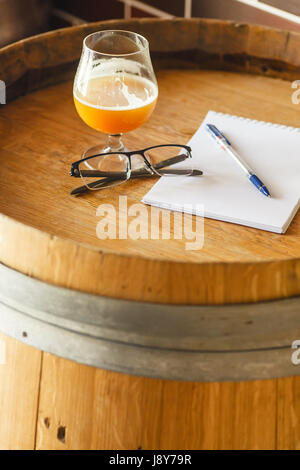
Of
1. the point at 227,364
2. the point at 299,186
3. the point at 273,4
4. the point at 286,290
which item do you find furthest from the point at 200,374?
the point at 273,4

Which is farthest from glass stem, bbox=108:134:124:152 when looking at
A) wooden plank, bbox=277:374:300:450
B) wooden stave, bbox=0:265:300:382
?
wooden plank, bbox=277:374:300:450

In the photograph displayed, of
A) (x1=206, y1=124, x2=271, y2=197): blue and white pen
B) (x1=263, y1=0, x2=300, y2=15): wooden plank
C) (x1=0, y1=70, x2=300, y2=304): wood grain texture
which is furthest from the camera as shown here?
(x1=263, y1=0, x2=300, y2=15): wooden plank

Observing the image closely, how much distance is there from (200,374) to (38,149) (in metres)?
0.52

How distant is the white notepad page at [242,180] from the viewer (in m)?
0.96

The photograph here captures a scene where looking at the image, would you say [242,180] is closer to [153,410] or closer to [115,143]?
[115,143]

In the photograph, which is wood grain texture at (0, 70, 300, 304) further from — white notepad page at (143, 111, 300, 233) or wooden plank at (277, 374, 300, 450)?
wooden plank at (277, 374, 300, 450)

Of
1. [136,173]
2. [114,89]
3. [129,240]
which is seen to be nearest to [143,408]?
[129,240]

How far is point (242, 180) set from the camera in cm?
104

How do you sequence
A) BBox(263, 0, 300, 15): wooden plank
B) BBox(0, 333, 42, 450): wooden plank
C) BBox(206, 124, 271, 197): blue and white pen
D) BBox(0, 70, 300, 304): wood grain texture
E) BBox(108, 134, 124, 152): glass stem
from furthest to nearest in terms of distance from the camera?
BBox(263, 0, 300, 15): wooden plank
BBox(108, 134, 124, 152): glass stem
BBox(206, 124, 271, 197): blue and white pen
BBox(0, 333, 42, 450): wooden plank
BBox(0, 70, 300, 304): wood grain texture

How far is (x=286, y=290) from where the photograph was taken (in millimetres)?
783

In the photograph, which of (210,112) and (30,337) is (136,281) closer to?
(30,337)

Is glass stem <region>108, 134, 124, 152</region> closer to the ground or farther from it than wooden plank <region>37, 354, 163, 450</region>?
farther from it

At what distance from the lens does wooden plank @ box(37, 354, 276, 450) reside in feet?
2.78

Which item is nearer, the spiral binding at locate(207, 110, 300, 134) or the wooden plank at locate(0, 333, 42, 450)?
the wooden plank at locate(0, 333, 42, 450)
